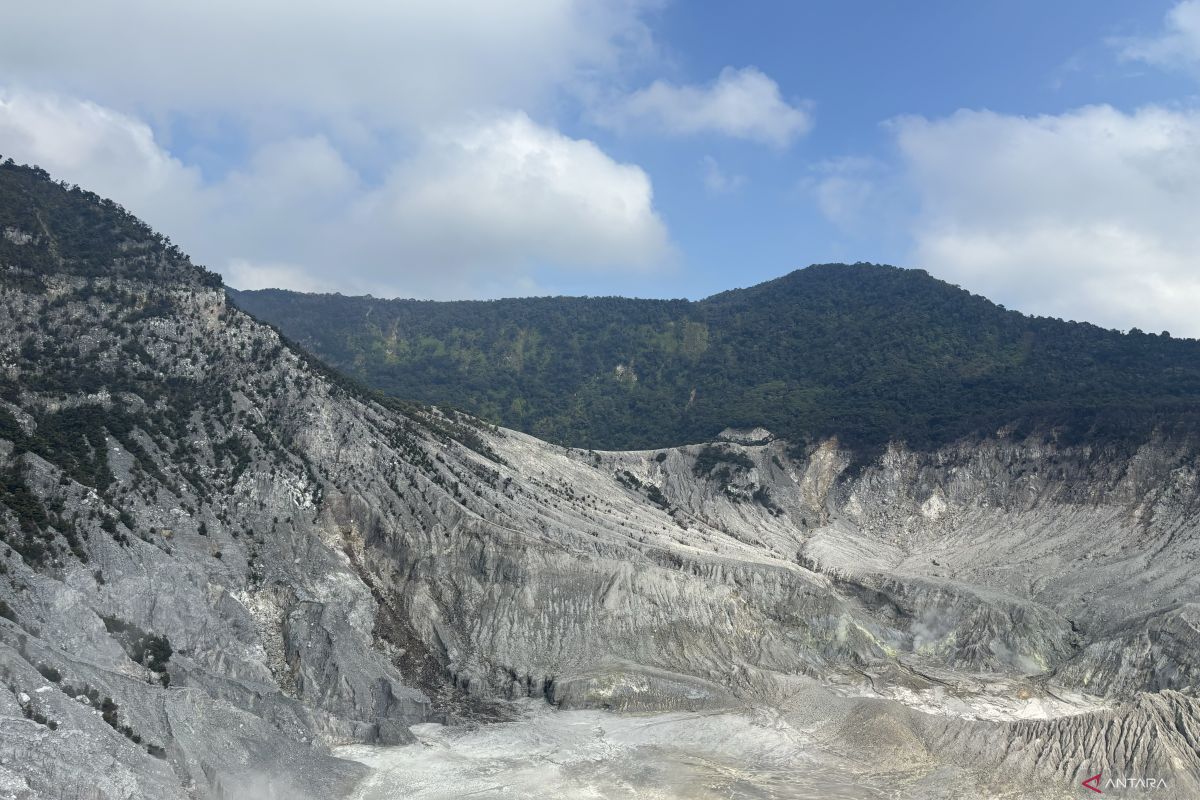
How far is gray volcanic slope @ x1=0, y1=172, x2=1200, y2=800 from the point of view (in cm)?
4972

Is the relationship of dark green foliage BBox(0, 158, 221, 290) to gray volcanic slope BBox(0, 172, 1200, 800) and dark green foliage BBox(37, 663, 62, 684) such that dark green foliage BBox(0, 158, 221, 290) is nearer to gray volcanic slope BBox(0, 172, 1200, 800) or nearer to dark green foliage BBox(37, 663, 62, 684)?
gray volcanic slope BBox(0, 172, 1200, 800)

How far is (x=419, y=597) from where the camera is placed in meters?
73.4

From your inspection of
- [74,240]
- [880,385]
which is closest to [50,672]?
[74,240]

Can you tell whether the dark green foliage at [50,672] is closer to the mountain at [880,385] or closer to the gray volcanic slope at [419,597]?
the gray volcanic slope at [419,597]

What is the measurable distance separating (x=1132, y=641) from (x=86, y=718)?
71.0 meters

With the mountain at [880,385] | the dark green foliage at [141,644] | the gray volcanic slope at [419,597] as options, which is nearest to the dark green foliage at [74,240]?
the gray volcanic slope at [419,597]

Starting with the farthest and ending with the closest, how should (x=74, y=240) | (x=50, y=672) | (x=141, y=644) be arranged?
(x=74, y=240) < (x=141, y=644) < (x=50, y=672)

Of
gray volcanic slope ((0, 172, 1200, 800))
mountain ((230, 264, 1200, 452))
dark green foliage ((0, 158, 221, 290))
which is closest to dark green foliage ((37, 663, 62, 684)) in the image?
gray volcanic slope ((0, 172, 1200, 800))

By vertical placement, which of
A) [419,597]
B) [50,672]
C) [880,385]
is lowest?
[419,597]

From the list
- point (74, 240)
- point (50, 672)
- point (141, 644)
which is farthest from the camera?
point (74, 240)

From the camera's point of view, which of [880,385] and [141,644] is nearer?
[141,644]

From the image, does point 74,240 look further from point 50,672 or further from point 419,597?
point 50,672

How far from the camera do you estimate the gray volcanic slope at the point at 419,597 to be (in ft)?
163

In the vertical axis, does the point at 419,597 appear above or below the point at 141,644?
above
